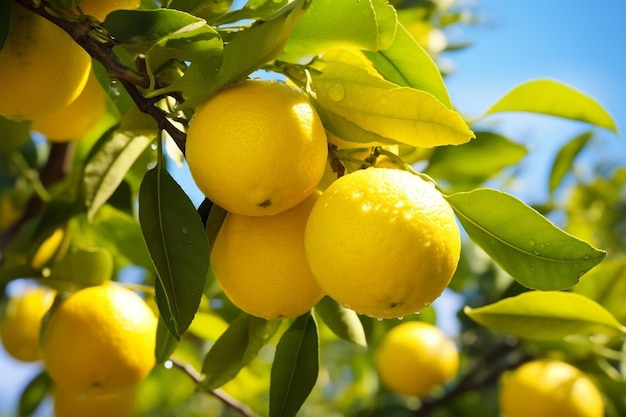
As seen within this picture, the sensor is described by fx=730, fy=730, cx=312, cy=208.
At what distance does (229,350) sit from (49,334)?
327 mm

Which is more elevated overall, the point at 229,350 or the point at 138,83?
the point at 138,83

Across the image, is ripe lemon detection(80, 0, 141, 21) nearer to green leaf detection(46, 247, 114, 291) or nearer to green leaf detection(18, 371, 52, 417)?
green leaf detection(46, 247, 114, 291)

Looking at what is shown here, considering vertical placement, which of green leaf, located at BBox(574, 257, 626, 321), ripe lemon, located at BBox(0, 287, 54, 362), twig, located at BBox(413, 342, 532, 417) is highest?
green leaf, located at BBox(574, 257, 626, 321)

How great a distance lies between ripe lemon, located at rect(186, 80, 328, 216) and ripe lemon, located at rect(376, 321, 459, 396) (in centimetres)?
136

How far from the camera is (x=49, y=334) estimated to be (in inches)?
47.4

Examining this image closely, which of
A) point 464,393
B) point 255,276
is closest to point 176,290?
point 255,276

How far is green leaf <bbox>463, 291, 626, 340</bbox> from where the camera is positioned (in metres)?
1.12

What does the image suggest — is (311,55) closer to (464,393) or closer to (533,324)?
(533,324)

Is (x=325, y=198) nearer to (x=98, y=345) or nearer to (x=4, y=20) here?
(x=4, y=20)

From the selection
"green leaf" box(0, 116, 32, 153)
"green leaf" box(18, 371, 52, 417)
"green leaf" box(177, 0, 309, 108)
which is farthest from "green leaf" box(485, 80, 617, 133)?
"green leaf" box(18, 371, 52, 417)

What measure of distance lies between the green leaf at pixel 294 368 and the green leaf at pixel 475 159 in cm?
62

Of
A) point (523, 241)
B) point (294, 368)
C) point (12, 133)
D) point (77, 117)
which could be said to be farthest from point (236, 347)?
point (12, 133)

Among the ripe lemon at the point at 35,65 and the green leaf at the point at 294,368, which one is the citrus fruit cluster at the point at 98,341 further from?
the ripe lemon at the point at 35,65

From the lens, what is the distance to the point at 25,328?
1570 millimetres
